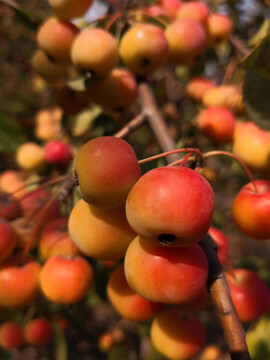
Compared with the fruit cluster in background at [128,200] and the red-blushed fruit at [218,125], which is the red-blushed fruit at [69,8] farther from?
the red-blushed fruit at [218,125]

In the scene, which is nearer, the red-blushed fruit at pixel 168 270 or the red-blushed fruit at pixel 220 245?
the red-blushed fruit at pixel 168 270

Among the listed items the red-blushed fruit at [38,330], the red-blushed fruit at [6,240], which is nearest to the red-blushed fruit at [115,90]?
the red-blushed fruit at [6,240]

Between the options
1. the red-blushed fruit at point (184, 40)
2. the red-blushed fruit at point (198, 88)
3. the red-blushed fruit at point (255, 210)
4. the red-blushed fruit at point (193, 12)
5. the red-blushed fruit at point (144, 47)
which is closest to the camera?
the red-blushed fruit at point (255, 210)

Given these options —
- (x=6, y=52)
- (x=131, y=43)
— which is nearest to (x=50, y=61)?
(x=131, y=43)

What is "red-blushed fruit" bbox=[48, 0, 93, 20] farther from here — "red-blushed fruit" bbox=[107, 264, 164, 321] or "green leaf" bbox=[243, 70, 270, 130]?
"red-blushed fruit" bbox=[107, 264, 164, 321]

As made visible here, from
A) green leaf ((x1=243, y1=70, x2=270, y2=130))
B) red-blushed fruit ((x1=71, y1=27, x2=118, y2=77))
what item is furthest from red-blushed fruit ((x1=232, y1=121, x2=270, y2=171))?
red-blushed fruit ((x1=71, y1=27, x2=118, y2=77))

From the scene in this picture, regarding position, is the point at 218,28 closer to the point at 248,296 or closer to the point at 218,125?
the point at 218,125

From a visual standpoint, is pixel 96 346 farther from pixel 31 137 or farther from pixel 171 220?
pixel 171 220

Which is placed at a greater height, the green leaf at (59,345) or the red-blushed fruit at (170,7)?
the red-blushed fruit at (170,7)
